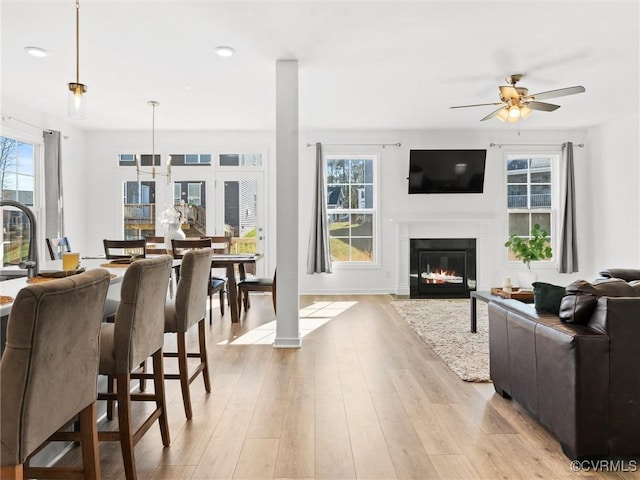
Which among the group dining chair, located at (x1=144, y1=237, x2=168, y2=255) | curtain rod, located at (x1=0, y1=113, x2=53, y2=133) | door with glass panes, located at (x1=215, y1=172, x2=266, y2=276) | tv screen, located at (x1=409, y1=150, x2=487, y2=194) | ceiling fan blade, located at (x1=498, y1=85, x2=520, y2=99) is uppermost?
curtain rod, located at (x1=0, y1=113, x2=53, y2=133)

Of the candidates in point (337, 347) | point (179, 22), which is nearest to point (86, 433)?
point (337, 347)

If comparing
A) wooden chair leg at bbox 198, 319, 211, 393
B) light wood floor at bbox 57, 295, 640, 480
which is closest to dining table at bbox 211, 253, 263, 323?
light wood floor at bbox 57, 295, 640, 480

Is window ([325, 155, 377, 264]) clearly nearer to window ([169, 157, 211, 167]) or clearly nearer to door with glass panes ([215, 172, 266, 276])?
door with glass panes ([215, 172, 266, 276])

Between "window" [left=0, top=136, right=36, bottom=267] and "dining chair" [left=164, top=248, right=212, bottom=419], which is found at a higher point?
"window" [left=0, top=136, right=36, bottom=267]

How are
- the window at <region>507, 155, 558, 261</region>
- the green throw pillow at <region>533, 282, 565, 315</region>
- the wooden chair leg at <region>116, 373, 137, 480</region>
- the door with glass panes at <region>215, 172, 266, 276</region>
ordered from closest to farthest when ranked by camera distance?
the wooden chair leg at <region>116, 373, 137, 480</region>, the green throw pillow at <region>533, 282, 565, 315</region>, the door with glass panes at <region>215, 172, 266, 276</region>, the window at <region>507, 155, 558, 261</region>

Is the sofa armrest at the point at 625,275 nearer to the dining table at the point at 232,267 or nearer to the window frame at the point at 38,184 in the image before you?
the dining table at the point at 232,267

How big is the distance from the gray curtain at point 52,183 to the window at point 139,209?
1.16m

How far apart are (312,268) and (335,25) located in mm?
4214

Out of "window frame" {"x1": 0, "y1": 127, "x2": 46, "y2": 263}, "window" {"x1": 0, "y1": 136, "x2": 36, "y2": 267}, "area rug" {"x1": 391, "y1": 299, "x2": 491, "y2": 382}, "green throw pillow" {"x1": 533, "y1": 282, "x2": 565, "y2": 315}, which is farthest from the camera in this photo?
"window frame" {"x1": 0, "y1": 127, "x2": 46, "y2": 263}

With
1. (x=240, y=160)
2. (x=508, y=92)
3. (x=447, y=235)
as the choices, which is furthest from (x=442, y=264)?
(x=240, y=160)

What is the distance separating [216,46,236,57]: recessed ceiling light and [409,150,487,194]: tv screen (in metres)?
3.89

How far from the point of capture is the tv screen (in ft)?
23.4

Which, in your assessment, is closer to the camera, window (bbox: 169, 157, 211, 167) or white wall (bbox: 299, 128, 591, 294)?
white wall (bbox: 299, 128, 591, 294)

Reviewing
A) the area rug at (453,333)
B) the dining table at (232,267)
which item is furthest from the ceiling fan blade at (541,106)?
the dining table at (232,267)
